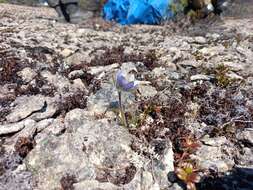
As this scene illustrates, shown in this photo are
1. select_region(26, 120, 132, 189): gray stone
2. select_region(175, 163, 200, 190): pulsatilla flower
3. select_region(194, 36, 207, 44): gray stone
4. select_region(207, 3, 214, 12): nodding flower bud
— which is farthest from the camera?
select_region(207, 3, 214, 12): nodding flower bud

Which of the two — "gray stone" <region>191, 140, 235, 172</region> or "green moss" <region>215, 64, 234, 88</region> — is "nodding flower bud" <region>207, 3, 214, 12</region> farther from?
"gray stone" <region>191, 140, 235, 172</region>

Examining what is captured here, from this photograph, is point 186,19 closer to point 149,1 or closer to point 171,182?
point 149,1

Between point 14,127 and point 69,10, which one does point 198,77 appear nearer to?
point 14,127

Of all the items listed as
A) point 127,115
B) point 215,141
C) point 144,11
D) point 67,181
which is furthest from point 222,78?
point 144,11

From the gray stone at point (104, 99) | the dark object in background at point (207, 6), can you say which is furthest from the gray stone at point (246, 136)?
the dark object in background at point (207, 6)

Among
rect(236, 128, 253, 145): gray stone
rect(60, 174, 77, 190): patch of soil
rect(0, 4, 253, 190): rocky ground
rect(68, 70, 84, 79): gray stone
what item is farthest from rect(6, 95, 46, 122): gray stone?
rect(236, 128, 253, 145): gray stone

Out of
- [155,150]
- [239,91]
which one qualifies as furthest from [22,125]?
[239,91]

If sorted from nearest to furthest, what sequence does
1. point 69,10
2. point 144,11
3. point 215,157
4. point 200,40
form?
point 215,157 < point 200,40 < point 144,11 < point 69,10

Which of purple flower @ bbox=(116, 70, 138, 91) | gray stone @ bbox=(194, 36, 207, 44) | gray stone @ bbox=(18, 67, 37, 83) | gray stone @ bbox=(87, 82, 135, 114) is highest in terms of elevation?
purple flower @ bbox=(116, 70, 138, 91)
